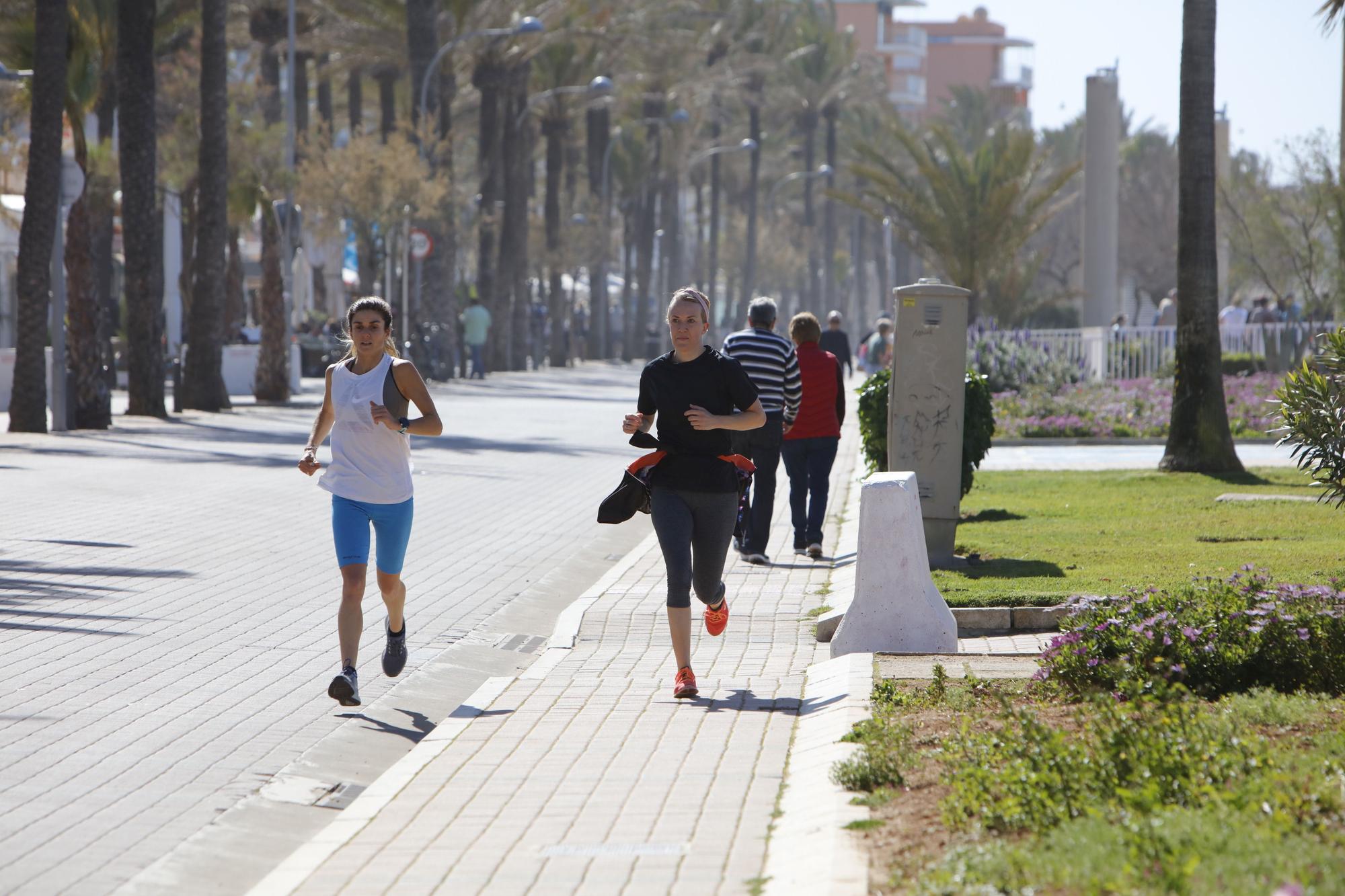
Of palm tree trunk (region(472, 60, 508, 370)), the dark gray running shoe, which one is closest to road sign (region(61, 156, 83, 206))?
the dark gray running shoe

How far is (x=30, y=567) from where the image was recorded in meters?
11.6

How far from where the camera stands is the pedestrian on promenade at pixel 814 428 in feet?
42.5

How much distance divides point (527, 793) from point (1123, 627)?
91.4 inches

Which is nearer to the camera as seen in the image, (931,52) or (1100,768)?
(1100,768)

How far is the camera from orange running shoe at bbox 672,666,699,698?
7.73 meters

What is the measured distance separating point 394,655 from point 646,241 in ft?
215

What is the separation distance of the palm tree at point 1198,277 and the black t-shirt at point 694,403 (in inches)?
410

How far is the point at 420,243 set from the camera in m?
41.8

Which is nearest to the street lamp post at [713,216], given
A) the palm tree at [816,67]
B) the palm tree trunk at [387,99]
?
the palm tree at [816,67]

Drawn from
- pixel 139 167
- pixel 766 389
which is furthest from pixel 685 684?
pixel 139 167

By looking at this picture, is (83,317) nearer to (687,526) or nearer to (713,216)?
(687,526)

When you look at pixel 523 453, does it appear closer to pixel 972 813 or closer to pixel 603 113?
pixel 972 813

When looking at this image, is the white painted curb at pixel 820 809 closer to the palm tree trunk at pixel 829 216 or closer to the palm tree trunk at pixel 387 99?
the palm tree trunk at pixel 387 99

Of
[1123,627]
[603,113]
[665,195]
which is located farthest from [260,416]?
[665,195]
